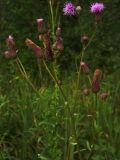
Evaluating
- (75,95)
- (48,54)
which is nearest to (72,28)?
(75,95)

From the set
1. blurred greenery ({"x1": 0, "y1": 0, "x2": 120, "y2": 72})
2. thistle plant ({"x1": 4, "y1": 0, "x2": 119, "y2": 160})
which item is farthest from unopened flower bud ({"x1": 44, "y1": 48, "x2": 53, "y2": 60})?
blurred greenery ({"x1": 0, "y1": 0, "x2": 120, "y2": 72})

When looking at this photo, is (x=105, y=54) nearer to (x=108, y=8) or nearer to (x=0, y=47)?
(x=108, y=8)

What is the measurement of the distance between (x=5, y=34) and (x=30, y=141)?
140 inches

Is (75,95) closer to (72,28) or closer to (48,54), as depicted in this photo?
(48,54)

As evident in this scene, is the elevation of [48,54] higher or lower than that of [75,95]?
higher

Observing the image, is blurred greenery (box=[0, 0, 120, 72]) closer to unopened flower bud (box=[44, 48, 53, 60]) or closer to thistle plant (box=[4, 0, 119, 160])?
thistle plant (box=[4, 0, 119, 160])

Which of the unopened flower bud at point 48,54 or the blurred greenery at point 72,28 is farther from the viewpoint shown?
the blurred greenery at point 72,28

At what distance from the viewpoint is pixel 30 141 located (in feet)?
13.6

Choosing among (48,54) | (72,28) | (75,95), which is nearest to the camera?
(48,54)

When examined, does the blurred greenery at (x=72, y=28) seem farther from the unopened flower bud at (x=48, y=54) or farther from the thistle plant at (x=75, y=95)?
the unopened flower bud at (x=48, y=54)

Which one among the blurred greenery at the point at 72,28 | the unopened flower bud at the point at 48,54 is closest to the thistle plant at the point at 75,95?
the unopened flower bud at the point at 48,54

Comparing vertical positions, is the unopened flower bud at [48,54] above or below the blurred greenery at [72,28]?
above

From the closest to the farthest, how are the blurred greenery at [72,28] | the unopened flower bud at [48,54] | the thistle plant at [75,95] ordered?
1. the unopened flower bud at [48,54]
2. the thistle plant at [75,95]
3. the blurred greenery at [72,28]

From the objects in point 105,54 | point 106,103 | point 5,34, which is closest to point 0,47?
point 5,34
